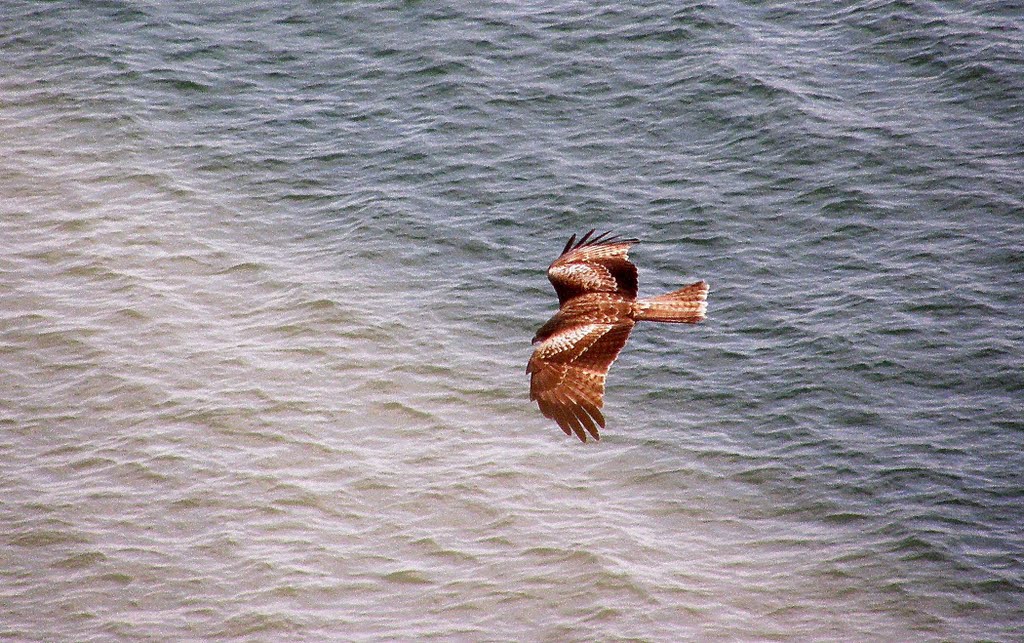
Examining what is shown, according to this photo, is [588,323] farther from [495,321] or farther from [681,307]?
[495,321]

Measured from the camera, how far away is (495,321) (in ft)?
59.8

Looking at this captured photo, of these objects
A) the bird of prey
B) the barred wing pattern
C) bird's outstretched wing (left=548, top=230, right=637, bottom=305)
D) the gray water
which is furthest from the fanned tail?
the gray water

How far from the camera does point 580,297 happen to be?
12766mm

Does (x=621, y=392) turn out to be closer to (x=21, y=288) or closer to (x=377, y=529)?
(x=377, y=529)

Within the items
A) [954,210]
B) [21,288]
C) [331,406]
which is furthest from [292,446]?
[954,210]

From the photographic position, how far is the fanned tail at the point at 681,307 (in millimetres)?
12219

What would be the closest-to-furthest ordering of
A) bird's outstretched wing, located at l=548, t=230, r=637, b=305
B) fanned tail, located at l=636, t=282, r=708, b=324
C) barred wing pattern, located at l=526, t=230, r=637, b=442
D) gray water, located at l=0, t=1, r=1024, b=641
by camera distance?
barred wing pattern, located at l=526, t=230, r=637, b=442 → fanned tail, located at l=636, t=282, r=708, b=324 → bird's outstretched wing, located at l=548, t=230, r=637, b=305 → gray water, located at l=0, t=1, r=1024, b=641

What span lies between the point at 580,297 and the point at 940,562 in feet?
16.2

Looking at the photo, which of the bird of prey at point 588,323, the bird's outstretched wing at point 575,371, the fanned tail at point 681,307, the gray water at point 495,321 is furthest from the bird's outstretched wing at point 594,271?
the gray water at point 495,321

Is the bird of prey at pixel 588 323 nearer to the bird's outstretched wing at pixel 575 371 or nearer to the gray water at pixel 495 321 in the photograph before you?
the bird's outstretched wing at pixel 575 371

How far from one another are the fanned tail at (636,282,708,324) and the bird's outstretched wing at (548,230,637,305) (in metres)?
0.37

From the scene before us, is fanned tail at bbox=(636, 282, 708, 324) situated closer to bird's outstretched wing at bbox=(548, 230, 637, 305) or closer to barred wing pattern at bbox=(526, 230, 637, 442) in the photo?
barred wing pattern at bbox=(526, 230, 637, 442)

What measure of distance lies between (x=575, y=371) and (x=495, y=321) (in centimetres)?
684

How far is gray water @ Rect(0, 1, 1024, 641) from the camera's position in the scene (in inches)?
574
